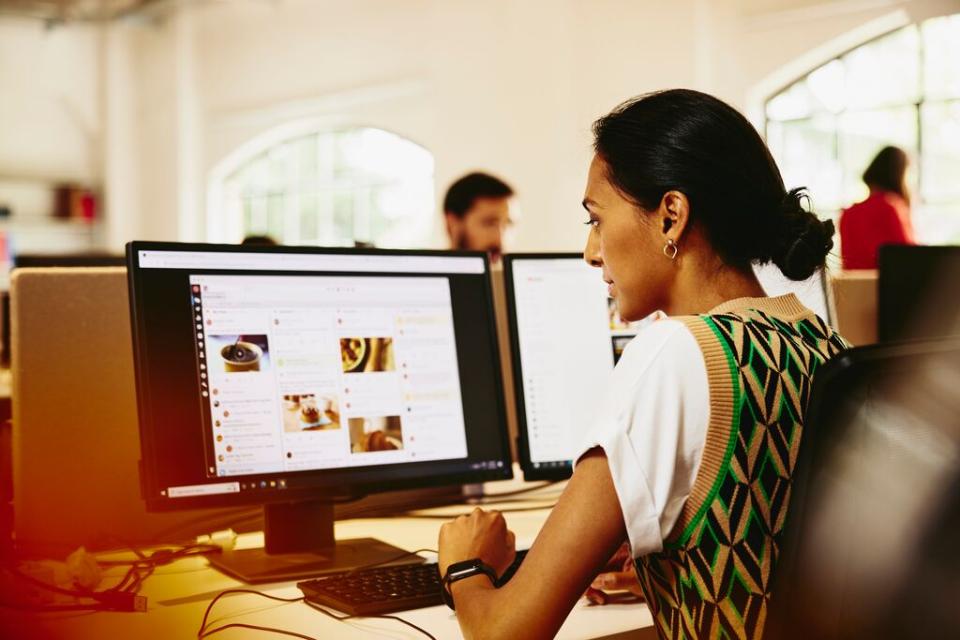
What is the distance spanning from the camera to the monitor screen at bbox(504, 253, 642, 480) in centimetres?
163

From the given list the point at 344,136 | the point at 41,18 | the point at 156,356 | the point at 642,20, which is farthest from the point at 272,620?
the point at 41,18

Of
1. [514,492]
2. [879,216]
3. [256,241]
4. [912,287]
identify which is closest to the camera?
[514,492]

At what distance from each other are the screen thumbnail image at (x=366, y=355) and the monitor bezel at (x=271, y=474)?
0.43ft

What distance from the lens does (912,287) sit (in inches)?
A: 92.3

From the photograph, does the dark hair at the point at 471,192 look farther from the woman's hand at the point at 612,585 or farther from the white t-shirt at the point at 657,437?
the white t-shirt at the point at 657,437

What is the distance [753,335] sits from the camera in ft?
3.21

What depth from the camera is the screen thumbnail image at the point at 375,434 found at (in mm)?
1415

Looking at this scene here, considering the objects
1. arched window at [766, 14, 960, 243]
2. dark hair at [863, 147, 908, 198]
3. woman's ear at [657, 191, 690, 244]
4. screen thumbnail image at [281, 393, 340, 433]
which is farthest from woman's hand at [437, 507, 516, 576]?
arched window at [766, 14, 960, 243]

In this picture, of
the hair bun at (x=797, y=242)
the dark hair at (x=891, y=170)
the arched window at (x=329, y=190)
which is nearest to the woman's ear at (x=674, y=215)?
the hair bun at (x=797, y=242)

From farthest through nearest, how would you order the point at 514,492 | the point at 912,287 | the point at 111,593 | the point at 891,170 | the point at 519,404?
1. the point at 891,170
2. the point at 912,287
3. the point at 514,492
4. the point at 519,404
5. the point at 111,593

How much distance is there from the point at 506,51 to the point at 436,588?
197 inches

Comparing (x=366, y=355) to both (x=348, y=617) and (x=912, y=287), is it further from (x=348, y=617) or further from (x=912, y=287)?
(x=912, y=287)

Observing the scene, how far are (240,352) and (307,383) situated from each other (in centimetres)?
10

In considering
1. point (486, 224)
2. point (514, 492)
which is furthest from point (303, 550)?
point (486, 224)
